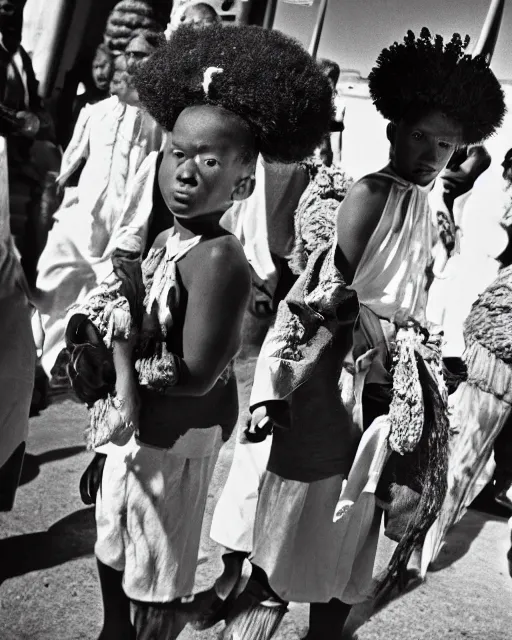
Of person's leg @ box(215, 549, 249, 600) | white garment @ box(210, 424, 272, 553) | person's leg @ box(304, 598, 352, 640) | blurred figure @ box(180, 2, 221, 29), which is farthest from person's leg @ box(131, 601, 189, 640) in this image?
blurred figure @ box(180, 2, 221, 29)

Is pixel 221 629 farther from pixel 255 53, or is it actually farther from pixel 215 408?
pixel 255 53

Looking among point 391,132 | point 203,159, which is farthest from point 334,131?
point 203,159

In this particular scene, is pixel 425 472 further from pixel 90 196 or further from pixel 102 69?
pixel 102 69

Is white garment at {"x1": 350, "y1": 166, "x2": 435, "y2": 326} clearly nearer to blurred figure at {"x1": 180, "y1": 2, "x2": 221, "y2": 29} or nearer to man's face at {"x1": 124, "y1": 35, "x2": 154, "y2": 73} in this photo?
blurred figure at {"x1": 180, "y1": 2, "x2": 221, "y2": 29}

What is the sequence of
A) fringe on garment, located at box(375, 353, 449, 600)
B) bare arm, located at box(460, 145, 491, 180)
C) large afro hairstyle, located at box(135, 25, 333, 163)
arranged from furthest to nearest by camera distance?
bare arm, located at box(460, 145, 491, 180), fringe on garment, located at box(375, 353, 449, 600), large afro hairstyle, located at box(135, 25, 333, 163)

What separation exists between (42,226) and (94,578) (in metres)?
1.10

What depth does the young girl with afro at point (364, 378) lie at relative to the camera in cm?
198

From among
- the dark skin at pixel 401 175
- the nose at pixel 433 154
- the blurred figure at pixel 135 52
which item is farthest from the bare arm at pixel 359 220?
the blurred figure at pixel 135 52

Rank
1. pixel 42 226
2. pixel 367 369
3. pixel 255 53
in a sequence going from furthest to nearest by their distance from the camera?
pixel 42 226 < pixel 367 369 < pixel 255 53

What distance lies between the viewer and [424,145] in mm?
1997

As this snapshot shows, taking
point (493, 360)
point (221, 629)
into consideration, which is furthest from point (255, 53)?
point (221, 629)

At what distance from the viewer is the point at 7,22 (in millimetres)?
2398

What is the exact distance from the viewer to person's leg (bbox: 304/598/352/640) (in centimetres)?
214

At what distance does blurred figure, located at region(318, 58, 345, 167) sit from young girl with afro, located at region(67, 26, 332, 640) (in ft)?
0.88
